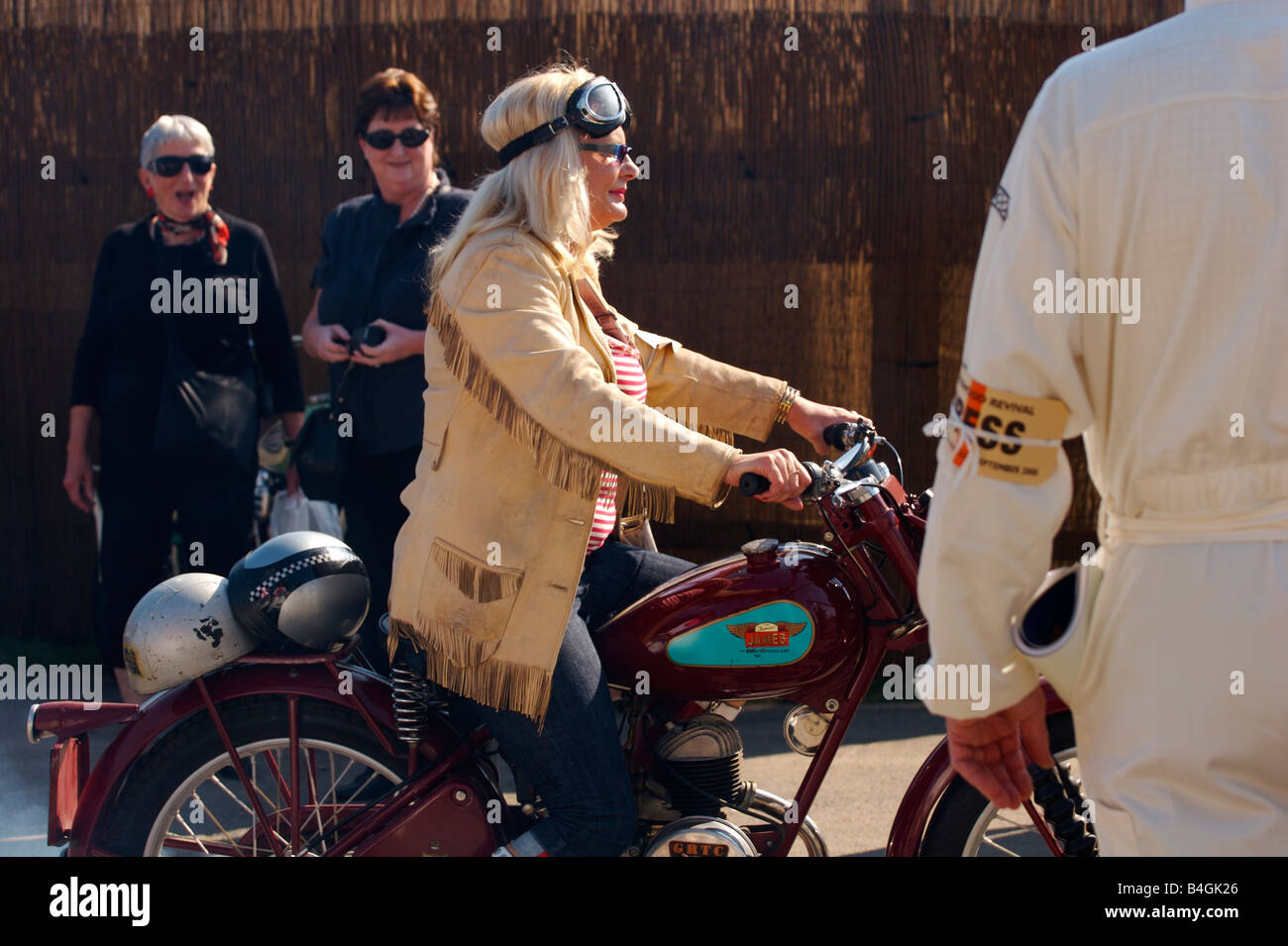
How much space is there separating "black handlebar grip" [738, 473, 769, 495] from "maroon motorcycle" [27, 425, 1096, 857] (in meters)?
0.35

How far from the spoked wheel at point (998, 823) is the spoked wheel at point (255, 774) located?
115cm

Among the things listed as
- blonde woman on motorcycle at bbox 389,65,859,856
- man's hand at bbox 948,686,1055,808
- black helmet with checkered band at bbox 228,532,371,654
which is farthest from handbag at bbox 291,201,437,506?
man's hand at bbox 948,686,1055,808

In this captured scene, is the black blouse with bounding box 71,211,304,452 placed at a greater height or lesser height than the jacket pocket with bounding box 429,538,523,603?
greater

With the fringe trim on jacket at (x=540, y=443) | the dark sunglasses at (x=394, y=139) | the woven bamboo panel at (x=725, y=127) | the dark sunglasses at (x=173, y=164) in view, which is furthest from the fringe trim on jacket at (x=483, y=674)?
the woven bamboo panel at (x=725, y=127)

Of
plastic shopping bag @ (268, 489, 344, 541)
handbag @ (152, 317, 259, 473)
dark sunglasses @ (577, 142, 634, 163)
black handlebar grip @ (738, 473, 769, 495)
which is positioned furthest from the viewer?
plastic shopping bag @ (268, 489, 344, 541)

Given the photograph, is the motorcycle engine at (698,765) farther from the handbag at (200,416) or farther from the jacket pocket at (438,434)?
the handbag at (200,416)

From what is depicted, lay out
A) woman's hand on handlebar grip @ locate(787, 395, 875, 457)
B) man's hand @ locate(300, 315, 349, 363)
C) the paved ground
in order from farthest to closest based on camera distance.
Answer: man's hand @ locate(300, 315, 349, 363), the paved ground, woman's hand on handlebar grip @ locate(787, 395, 875, 457)

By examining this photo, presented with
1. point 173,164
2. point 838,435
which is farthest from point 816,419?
point 173,164

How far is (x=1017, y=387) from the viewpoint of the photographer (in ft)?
5.57

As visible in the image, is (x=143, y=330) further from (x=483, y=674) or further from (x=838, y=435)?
(x=838, y=435)

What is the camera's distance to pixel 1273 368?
63.7 inches

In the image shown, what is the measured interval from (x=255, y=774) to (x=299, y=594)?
41 cm

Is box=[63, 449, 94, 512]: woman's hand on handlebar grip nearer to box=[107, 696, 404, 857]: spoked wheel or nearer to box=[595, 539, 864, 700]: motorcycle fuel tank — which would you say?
box=[107, 696, 404, 857]: spoked wheel

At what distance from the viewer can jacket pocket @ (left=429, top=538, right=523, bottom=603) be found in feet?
8.84
